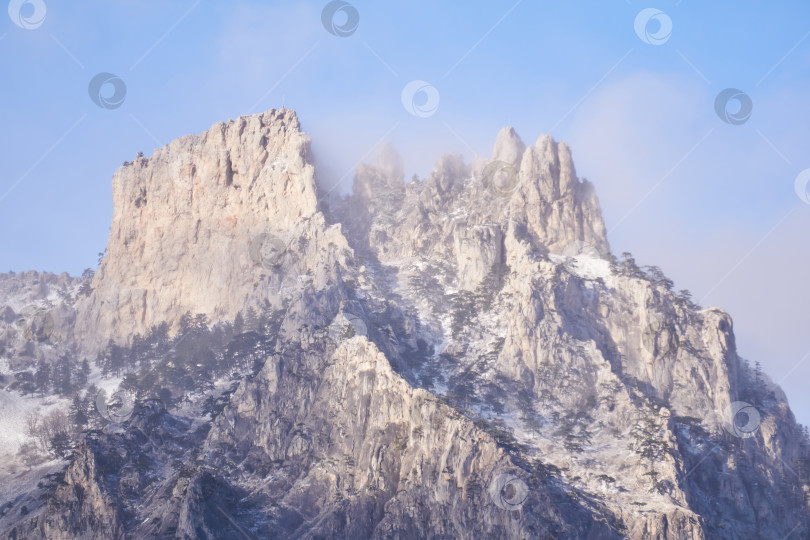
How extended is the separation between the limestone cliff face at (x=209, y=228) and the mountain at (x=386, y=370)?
389mm

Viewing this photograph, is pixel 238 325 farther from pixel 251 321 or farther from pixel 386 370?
pixel 386 370

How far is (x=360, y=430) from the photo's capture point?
10031 cm

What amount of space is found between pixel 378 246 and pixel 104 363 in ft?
151

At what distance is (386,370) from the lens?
103 metres

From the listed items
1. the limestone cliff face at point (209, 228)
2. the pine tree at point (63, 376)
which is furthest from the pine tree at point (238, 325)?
the pine tree at point (63, 376)

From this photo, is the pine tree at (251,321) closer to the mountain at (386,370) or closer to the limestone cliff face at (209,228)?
the mountain at (386,370)

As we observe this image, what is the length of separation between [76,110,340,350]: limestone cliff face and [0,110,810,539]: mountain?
1.28 feet

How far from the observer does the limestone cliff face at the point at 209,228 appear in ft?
458

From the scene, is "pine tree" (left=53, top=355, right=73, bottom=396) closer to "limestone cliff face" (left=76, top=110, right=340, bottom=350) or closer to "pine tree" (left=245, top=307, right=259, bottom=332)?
"limestone cliff face" (left=76, top=110, right=340, bottom=350)

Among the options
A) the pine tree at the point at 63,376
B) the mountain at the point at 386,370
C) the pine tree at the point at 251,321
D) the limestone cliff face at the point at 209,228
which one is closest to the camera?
the mountain at the point at 386,370

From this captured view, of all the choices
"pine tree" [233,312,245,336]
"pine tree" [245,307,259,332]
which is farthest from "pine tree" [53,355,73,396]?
"pine tree" [245,307,259,332]

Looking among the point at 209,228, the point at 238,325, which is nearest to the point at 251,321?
the point at 238,325

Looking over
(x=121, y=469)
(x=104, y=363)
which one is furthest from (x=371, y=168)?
(x=121, y=469)

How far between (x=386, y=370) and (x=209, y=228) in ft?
187
